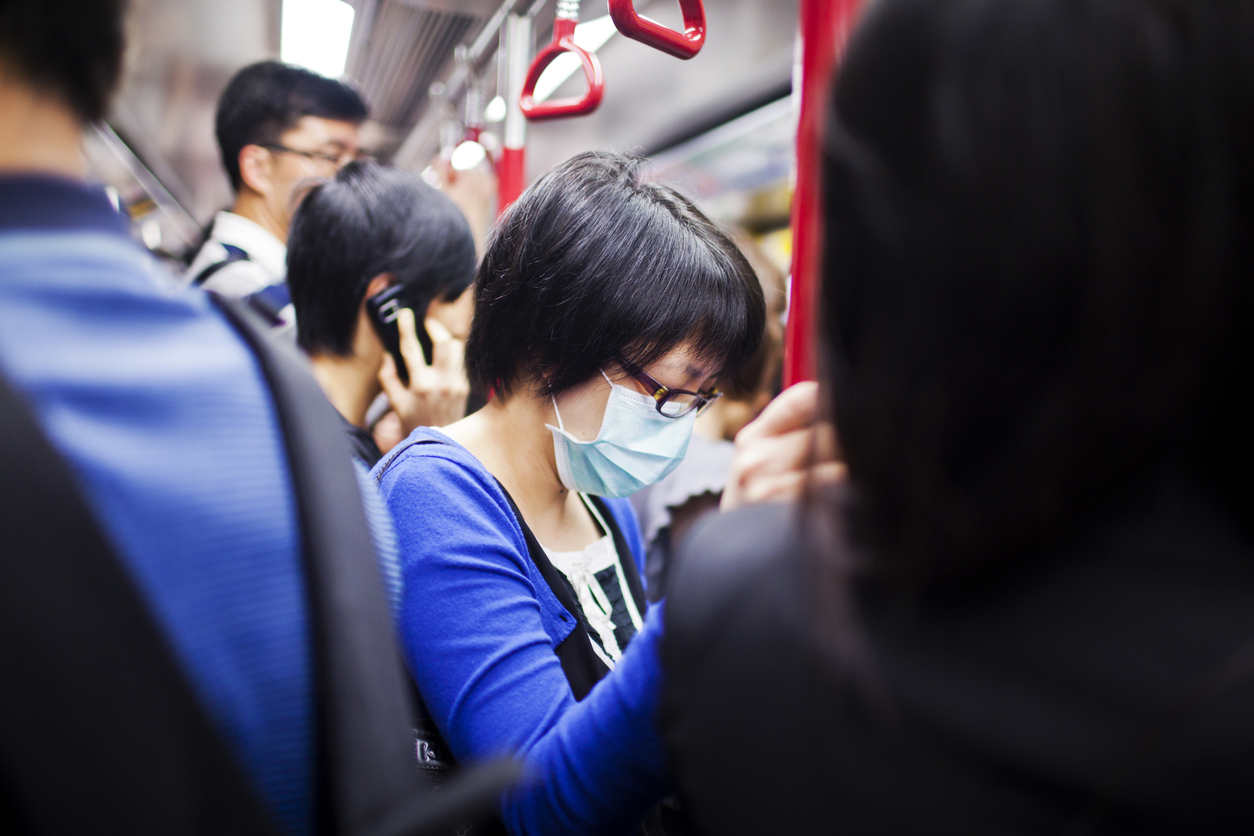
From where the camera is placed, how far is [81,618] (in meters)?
0.43

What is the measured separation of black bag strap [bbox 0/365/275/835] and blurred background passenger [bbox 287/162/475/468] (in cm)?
114

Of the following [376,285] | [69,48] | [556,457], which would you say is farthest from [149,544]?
[376,285]

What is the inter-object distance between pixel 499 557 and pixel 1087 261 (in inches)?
31.3

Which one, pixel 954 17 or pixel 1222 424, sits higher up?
pixel 954 17

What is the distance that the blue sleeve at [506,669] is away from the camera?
76 centimetres

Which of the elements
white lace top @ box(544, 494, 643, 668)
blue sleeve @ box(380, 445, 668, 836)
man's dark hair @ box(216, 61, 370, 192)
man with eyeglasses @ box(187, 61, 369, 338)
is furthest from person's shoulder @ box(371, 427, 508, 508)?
man's dark hair @ box(216, 61, 370, 192)

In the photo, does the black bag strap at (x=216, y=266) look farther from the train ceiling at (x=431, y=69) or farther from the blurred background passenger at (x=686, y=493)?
the blurred background passenger at (x=686, y=493)

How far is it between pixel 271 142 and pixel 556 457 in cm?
156

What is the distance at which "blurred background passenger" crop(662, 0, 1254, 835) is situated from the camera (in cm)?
45

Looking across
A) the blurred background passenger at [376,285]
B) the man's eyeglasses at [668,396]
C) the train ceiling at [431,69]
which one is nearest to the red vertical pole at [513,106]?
the train ceiling at [431,69]

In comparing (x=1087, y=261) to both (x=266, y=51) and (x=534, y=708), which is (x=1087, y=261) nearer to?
(x=534, y=708)

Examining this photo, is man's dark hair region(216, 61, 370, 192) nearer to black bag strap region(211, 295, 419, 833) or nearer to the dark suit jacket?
black bag strap region(211, 295, 419, 833)

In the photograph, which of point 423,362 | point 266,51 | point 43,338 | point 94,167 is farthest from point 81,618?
point 266,51

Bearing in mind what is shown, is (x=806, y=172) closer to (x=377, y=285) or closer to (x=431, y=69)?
(x=377, y=285)
